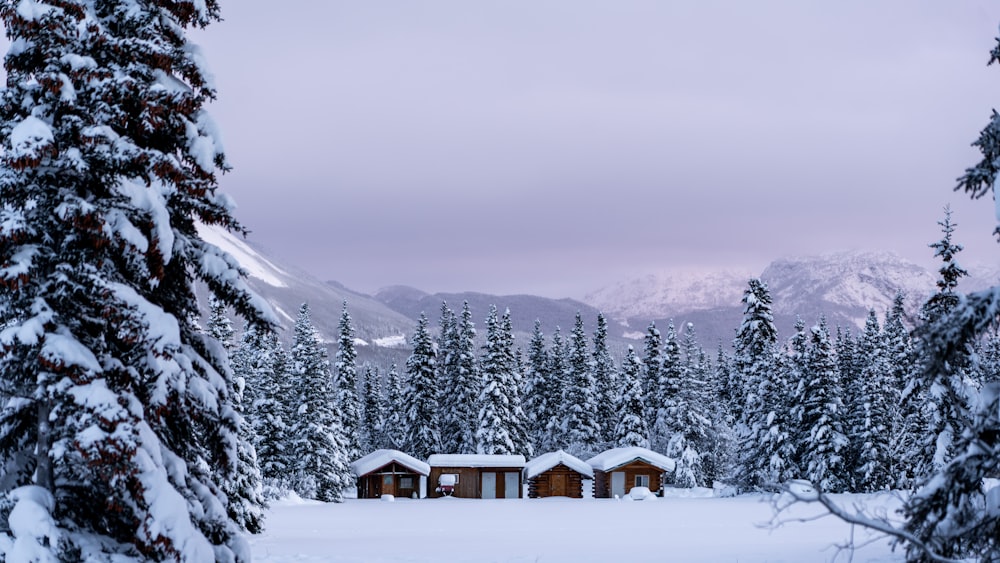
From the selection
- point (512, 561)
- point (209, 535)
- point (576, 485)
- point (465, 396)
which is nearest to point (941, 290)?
point (512, 561)

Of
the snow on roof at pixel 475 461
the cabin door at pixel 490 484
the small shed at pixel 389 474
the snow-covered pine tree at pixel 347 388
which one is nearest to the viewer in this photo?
the snow on roof at pixel 475 461

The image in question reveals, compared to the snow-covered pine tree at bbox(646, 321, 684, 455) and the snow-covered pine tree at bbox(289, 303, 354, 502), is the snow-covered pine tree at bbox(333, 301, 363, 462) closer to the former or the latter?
the snow-covered pine tree at bbox(289, 303, 354, 502)

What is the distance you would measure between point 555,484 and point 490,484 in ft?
16.5

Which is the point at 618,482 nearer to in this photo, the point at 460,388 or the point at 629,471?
the point at 629,471

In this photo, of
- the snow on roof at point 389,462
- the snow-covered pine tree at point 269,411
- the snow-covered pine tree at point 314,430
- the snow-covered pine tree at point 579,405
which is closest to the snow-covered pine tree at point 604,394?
the snow-covered pine tree at point 579,405

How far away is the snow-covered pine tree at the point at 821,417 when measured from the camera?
59.5m

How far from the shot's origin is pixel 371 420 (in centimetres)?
8731

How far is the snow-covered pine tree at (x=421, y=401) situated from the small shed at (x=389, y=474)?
452 cm

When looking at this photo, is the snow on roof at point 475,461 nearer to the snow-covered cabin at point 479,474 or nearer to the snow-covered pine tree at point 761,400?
the snow-covered cabin at point 479,474

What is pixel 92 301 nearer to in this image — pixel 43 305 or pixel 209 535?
pixel 43 305

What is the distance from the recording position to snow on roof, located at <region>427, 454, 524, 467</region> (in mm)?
67137

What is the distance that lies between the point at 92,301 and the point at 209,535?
3557 millimetres

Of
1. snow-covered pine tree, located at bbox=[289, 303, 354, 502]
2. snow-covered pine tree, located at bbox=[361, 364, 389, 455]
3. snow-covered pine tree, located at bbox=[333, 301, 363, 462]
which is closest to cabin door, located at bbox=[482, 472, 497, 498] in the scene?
snow-covered pine tree, located at bbox=[289, 303, 354, 502]

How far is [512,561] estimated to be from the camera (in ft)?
78.4
